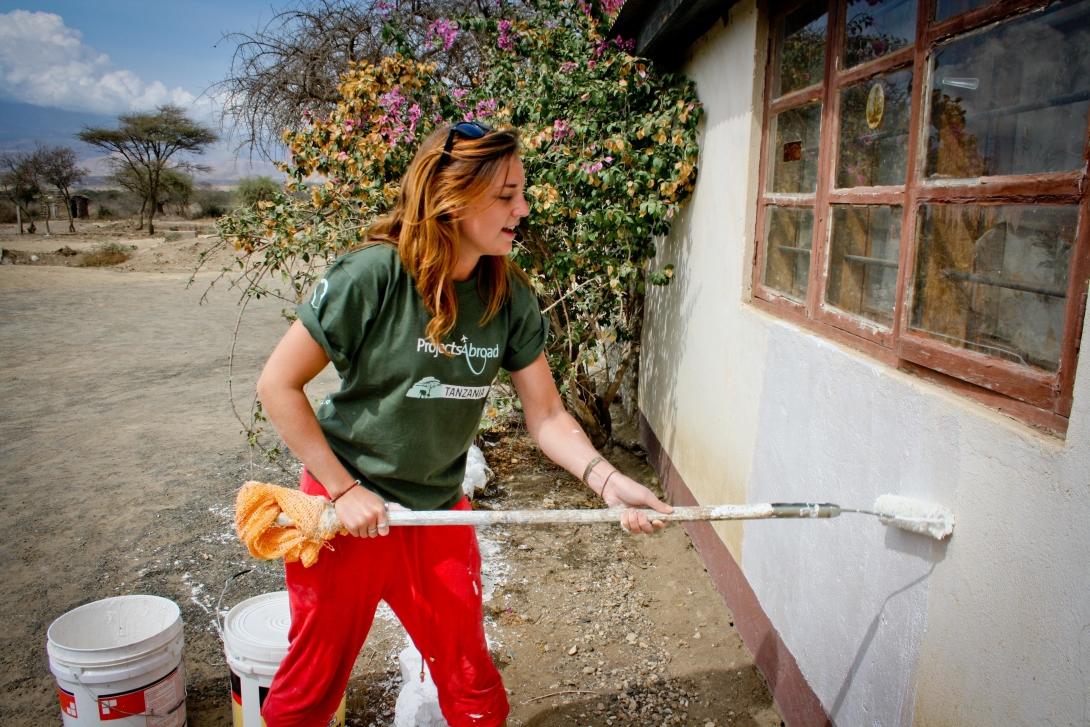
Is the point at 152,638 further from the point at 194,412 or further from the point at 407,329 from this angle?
the point at 194,412

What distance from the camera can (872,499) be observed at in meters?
2.04

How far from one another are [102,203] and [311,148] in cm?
5020

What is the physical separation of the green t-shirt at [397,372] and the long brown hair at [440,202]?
0.14 feet

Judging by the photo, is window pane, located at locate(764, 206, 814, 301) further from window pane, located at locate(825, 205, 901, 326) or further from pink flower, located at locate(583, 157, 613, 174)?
pink flower, located at locate(583, 157, 613, 174)

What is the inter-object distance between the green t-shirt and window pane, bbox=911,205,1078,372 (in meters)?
1.08

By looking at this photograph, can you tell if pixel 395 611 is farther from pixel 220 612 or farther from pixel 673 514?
pixel 220 612

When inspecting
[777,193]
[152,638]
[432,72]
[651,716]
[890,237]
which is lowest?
[651,716]

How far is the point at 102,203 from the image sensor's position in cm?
4753

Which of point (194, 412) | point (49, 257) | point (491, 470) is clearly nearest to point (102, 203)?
point (49, 257)

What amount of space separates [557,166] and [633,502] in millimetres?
2926

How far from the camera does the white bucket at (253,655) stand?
90.0 inches

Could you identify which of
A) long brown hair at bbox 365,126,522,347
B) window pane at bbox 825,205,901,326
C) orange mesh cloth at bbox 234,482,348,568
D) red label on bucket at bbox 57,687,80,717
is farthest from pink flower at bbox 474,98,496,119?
red label on bucket at bbox 57,687,80,717

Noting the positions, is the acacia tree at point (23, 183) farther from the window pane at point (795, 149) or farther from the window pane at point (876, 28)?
the window pane at point (876, 28)

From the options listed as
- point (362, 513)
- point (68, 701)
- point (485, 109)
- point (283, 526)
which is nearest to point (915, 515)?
point (362, 513)
